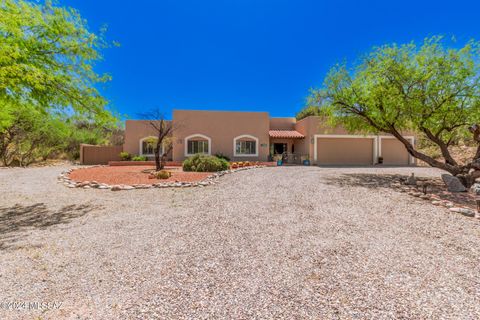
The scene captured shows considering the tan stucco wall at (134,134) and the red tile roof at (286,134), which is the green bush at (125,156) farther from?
the red tile roof at (286,134)

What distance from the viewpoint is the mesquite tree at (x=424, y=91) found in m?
9.50

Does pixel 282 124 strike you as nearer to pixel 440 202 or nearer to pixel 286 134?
pixel 286 134

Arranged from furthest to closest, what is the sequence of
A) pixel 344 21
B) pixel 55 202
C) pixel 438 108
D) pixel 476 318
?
pixel 344 21 → pixel 438 108 → pixel 55 202 → pixel 476 318

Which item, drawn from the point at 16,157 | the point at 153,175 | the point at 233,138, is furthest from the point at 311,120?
the point at 16,157

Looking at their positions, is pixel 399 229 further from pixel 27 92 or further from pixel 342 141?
pixel 342 141

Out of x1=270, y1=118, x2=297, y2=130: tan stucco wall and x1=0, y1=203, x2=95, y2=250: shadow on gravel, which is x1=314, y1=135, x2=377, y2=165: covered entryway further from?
x1=0, y1=203, x2=95, y2=250: shadow on gravel

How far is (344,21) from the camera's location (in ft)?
46.0

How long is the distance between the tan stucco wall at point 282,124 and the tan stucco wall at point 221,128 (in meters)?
3.25

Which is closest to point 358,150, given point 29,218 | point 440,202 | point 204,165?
point 440,202

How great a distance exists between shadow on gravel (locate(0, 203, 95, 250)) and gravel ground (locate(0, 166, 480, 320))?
4 centimetres

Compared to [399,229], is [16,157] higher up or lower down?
higher up

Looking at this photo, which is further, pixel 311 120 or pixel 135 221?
pixel 311 120

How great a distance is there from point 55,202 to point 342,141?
70.9 feet

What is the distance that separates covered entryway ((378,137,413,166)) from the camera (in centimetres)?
2186
